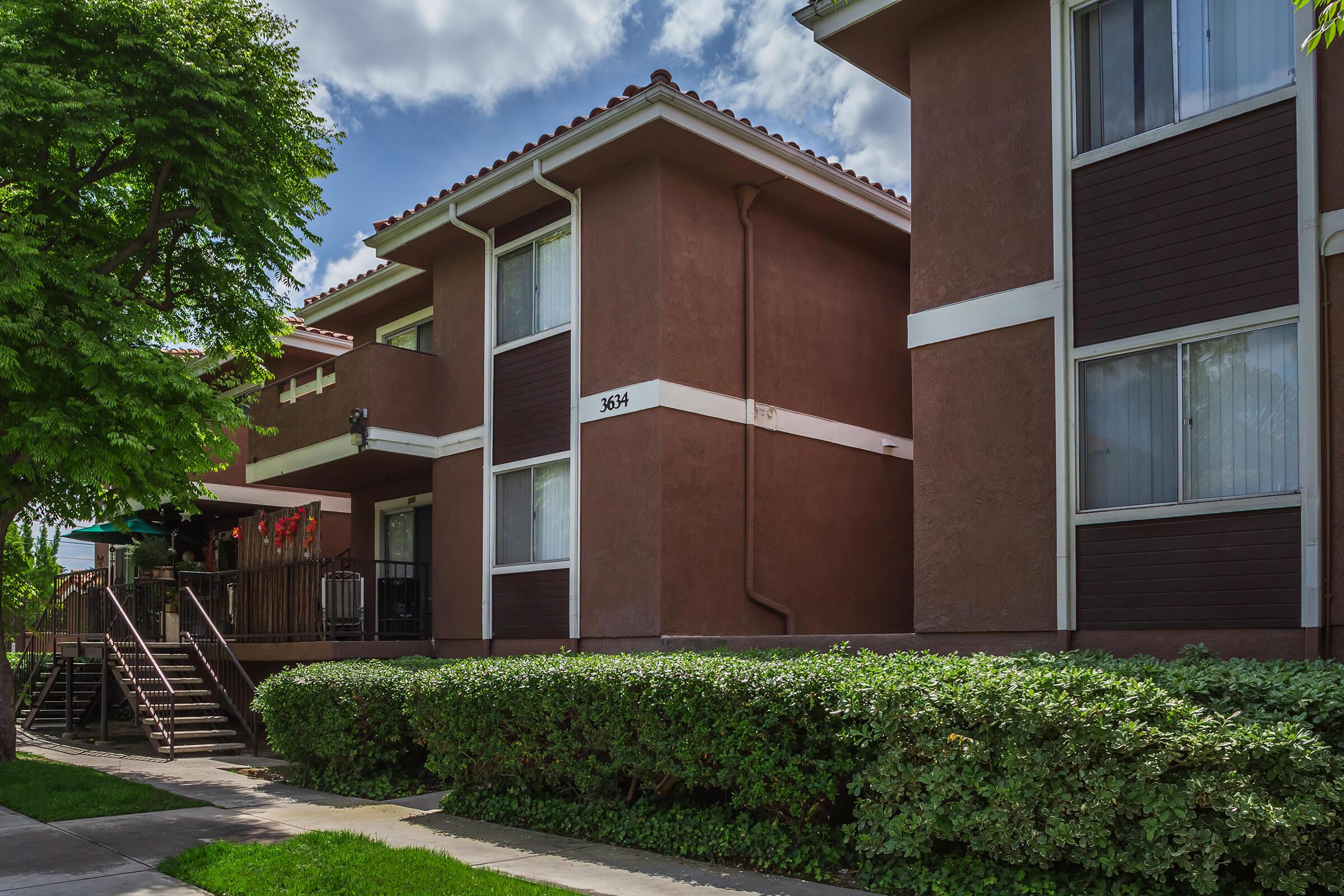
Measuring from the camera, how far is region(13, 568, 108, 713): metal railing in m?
17.6

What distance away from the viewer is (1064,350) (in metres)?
9.15

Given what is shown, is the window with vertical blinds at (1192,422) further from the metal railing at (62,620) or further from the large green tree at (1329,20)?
the metal railing at (62,620)

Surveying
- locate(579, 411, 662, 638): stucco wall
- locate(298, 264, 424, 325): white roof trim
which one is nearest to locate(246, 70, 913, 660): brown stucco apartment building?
locate(579, 411, 662, 638): stucco wall

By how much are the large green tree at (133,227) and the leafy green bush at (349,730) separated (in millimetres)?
2674

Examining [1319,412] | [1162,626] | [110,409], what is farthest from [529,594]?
[1319,412]

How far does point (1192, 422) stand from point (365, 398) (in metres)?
10.3

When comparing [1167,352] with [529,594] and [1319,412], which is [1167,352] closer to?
[1319,412]

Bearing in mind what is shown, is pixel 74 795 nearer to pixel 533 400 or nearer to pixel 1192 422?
pixel 533 400

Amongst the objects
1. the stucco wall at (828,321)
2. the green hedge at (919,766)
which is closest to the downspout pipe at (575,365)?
the stucco wall at (828,321)

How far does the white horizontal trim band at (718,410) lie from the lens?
12.6 m

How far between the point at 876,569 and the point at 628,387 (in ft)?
14.2

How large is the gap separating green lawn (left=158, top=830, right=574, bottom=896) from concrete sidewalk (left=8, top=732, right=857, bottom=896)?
22cm

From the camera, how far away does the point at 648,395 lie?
41.2 ft

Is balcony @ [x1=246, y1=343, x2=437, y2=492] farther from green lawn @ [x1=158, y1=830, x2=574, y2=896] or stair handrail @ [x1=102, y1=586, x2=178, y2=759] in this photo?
green lawn @ [x1=158, y1=830, x2=574, y2=896]
